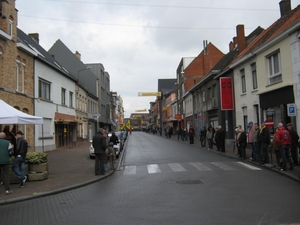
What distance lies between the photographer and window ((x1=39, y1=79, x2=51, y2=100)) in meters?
22.4

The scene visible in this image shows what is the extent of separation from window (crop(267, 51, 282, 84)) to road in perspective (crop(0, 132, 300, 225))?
27.3ft

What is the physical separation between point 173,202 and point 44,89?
1835 cm

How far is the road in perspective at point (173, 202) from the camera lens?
598 cm

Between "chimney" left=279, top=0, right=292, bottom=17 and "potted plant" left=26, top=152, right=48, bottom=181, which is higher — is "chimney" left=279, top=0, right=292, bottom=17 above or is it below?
above

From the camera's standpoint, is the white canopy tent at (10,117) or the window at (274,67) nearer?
the white canopy tent at (10,117)

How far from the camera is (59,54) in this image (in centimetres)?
4041

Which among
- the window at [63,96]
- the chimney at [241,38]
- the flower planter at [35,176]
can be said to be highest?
the chimney at [241,38]

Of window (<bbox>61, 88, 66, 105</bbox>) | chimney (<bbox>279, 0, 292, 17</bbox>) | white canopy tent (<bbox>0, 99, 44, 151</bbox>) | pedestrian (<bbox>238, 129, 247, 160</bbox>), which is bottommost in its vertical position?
pedestrian (<bbox>238, 129, 247, 160</bbox>)

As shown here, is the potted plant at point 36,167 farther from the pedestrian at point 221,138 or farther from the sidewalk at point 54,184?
the pedestrian at point 221,138

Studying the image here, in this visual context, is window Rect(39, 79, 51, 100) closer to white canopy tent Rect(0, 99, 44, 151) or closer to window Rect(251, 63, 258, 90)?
white canopy tent Rect(0, 99, 44, 151)

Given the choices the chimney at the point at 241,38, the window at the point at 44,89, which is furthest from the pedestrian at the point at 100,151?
the chimney at the point at 241,38

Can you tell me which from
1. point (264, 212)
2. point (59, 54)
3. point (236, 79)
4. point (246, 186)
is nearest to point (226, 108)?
point (236, 79)

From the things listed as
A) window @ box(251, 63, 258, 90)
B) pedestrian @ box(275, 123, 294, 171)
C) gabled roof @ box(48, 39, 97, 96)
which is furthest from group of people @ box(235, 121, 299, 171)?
gabled roof @ box(48, 39, 97, 96)

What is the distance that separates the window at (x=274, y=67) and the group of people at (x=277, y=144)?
13.8 feet
